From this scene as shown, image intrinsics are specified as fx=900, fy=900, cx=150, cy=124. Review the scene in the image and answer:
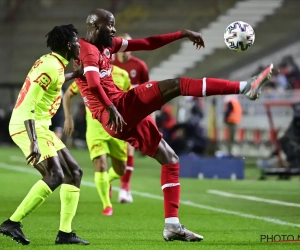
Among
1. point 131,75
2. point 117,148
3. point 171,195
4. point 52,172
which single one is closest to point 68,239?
point 52,172

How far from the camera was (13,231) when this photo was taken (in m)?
8.08

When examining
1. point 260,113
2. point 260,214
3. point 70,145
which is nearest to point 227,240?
point 260,214

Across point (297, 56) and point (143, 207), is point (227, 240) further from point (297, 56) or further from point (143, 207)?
point (297, 56)

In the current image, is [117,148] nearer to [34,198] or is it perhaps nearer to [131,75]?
[131,75]

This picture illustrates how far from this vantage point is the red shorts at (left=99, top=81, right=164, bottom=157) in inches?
324

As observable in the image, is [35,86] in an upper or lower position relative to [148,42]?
lower

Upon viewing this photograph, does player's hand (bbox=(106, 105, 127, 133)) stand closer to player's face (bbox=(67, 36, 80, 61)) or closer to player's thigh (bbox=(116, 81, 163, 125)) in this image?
player's thigh (bbox=(116, 81, 163, 125))

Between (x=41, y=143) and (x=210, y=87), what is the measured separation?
168 centimetres

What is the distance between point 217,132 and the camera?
78.6ft

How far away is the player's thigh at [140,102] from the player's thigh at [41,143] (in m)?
0.72

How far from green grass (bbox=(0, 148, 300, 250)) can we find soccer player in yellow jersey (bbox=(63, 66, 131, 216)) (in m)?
0.36

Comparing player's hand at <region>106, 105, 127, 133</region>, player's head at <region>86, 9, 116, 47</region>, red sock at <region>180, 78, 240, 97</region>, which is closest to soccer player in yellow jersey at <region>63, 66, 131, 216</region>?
player's head at <region>86, 9, 116, 47</region>

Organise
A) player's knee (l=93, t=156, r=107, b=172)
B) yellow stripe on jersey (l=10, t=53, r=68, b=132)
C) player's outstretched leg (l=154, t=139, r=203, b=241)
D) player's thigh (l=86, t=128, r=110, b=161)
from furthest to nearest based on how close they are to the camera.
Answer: player's thigh (l=86, t=128, r=110, b=161)
player's knee (l=93, t=156, r=107, b=172)
player's outstretched leg (l=154, t=139, r=203, b=241)
yellow stripe on jersey (l=10, t=53, r=68, b=132)

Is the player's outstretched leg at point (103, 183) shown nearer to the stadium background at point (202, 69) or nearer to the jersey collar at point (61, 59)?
the stadium background at point (202, 69)
